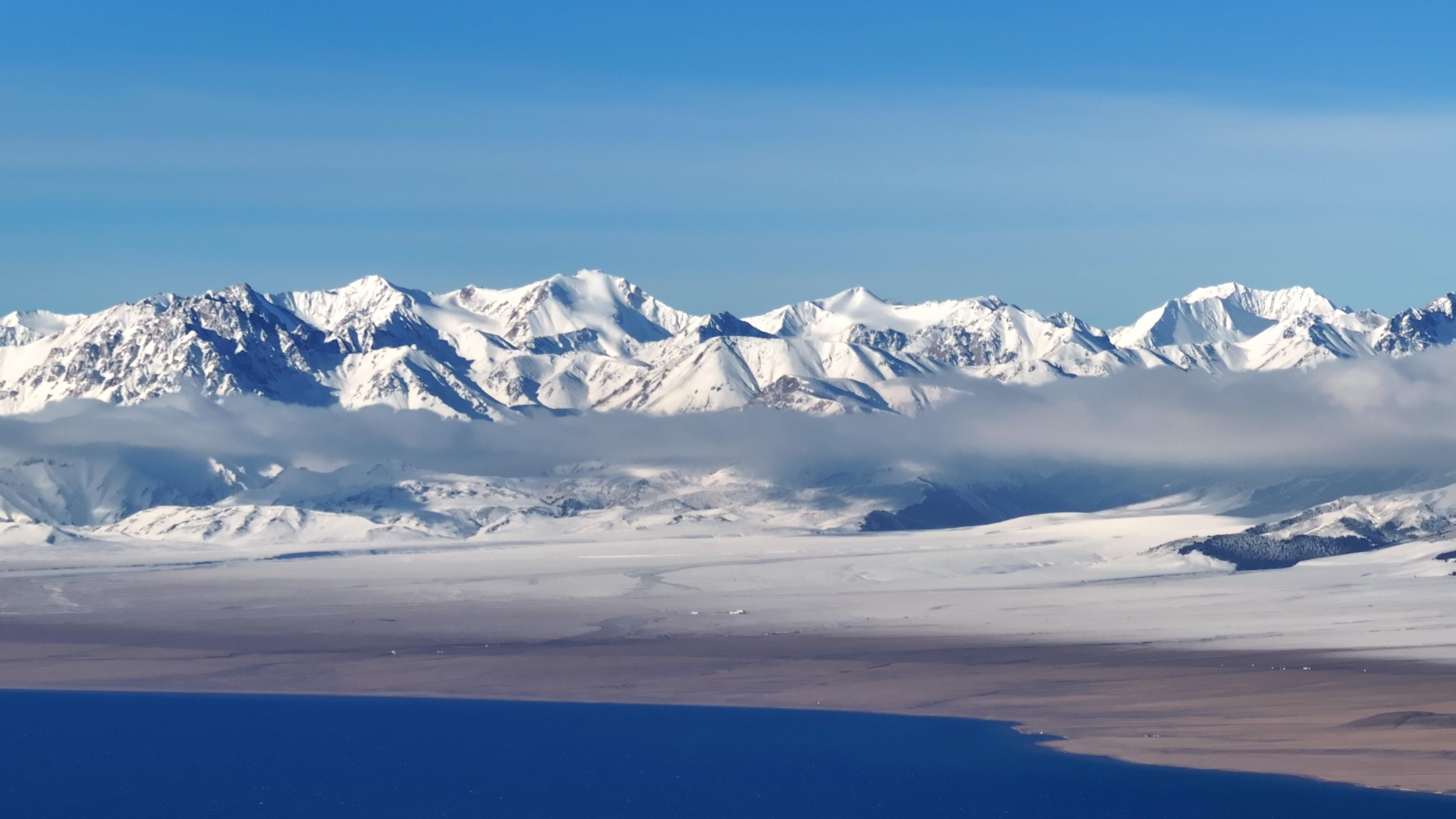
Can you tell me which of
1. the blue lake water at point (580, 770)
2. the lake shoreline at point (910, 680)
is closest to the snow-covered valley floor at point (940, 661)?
the lake shoreline at point (910, 680)

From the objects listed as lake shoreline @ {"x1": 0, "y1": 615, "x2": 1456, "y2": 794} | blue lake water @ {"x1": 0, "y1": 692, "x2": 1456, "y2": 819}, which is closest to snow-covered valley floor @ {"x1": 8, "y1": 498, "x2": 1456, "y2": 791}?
lake shoreline @ {"x1": 0, "y1": 615, "x2": 1456, "y2": 794}

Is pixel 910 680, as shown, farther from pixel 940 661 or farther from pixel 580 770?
pixel 580 770

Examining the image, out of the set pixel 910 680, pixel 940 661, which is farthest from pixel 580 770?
pixel 940 661

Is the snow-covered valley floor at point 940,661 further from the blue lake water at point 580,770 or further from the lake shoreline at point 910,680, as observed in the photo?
the blue lake water at point 580,770

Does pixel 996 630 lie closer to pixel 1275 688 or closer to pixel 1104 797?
pixel 1275 688

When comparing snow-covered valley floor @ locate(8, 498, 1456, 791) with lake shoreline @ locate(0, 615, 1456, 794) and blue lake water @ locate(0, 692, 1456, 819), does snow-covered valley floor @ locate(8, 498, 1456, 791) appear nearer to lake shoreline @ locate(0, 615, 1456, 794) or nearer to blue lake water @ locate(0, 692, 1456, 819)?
lake shoreline @ locate(0, 615, 1456, 794)
